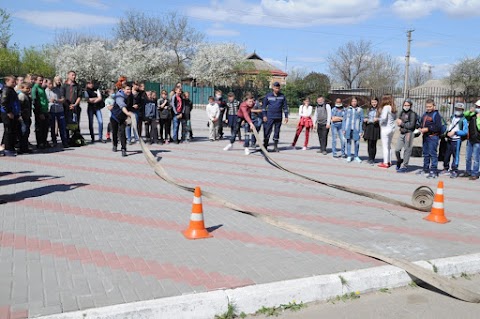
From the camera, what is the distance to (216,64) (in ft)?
191

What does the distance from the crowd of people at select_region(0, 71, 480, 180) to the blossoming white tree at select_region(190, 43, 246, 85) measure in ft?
143

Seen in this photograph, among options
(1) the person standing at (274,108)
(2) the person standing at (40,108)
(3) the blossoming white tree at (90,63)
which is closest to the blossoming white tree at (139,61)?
Answer: (3) the blossoming white tree at (90,63)

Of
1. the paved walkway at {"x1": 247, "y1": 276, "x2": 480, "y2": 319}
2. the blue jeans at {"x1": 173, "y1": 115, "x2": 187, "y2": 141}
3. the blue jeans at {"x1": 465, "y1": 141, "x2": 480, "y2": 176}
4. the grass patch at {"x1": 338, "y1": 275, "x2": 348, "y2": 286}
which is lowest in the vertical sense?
the paved walkway at {"x1": 247, "y1": 276, "x2": 480, "y2": 319}

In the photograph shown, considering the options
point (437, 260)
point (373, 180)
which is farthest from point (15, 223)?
point (373, 180)

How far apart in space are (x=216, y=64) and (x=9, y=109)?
4903 centimetres

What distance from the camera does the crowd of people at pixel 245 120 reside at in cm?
1070

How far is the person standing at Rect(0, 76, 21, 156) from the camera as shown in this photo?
1048 cm

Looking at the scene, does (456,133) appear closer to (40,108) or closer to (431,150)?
(431,150)

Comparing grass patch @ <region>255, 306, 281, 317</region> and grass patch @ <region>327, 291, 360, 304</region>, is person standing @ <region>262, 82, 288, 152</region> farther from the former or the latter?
grass patch @ <region>255, 306, 281, 317</region>

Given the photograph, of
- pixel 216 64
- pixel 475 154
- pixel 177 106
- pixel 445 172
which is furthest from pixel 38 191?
pixel 216 64

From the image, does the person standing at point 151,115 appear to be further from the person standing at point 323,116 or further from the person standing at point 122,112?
the person standing at point 323,116

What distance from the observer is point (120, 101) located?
11883mm

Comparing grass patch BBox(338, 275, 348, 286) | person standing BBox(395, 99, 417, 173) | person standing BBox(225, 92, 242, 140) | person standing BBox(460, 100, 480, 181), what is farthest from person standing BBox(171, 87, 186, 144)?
grass patch BBox(338, 275, 348, 286)

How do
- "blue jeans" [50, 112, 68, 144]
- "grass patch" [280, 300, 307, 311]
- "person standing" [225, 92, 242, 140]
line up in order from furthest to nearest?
"person standing" [225, 92, 242, 140] < "blue jeans" [50, 112, 68, 144] < "grass patch" [280, 300, 307, 311]
